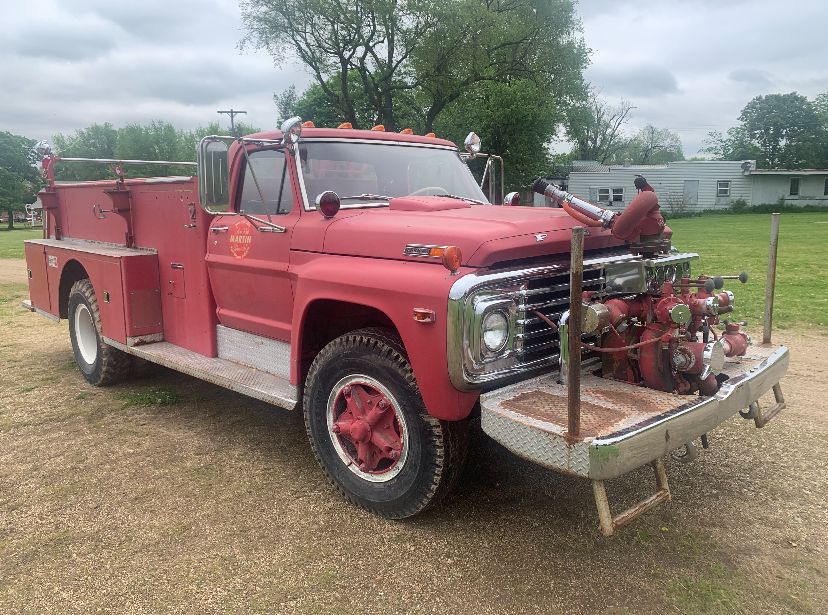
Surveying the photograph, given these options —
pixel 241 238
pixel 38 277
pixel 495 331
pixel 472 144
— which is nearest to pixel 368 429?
pixel 495 331

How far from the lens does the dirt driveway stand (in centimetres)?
295

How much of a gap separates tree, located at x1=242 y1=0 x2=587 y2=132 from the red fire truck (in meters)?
21.7

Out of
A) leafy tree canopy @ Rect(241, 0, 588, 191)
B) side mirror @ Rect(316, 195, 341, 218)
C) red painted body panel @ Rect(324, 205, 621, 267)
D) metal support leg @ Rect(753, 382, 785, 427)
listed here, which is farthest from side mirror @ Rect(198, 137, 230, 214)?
leafy tree canopy @ Rect(241, 0, 588, 191)

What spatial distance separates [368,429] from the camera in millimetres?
3562

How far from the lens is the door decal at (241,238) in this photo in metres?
4.38

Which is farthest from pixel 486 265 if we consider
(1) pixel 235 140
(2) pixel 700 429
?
(1) pixel 235 140

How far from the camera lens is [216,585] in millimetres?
3037

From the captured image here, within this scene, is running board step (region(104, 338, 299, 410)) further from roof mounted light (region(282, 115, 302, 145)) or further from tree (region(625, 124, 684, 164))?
tree (region(625, 124, 684, 164))

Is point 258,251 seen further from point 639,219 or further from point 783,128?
point 783,128

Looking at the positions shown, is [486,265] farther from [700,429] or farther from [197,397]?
[197,397]

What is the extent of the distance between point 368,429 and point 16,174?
204 feet

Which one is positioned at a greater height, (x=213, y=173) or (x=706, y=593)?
(x=213, y=173)

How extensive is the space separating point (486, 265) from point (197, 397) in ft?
11.8

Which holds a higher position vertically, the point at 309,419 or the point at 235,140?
the point at 235,140
